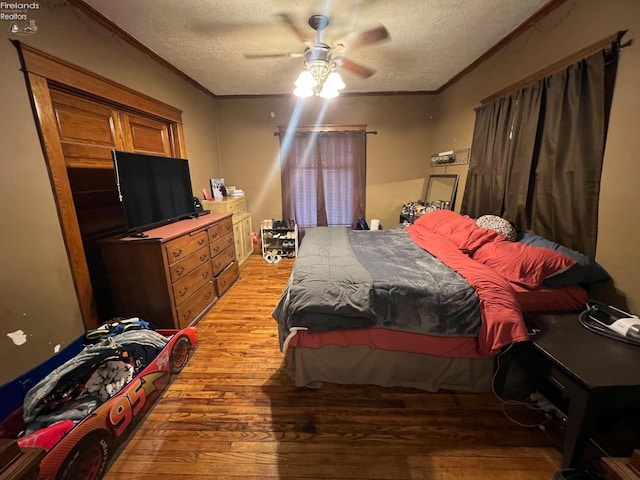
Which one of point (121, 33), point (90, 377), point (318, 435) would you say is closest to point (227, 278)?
point (90, 377)

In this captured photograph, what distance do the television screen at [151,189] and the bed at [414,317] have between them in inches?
57.0

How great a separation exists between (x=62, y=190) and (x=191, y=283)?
113 cm

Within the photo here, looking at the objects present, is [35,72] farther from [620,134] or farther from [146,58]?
[620,134]

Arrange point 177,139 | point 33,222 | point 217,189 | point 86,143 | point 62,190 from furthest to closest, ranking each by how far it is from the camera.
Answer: point 217,189 → point 177,139 → point 86,143 → point 62,190 → point 33,222

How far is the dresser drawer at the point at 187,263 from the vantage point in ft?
7.15

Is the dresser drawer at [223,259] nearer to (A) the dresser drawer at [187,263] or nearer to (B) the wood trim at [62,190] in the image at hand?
(A) the dresser drawer at [187,263]

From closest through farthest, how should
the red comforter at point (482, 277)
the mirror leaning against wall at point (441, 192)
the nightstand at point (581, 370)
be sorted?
the nightstand at point (581, 370), the red comforter at point (482, 277), the mirror leaning against wall at point (441, 192)

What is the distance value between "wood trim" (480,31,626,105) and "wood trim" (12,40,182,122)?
3.42m

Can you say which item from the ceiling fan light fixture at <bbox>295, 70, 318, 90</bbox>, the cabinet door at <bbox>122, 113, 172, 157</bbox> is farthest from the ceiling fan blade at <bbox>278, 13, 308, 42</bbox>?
the cabinet door at <bbox>122, 113, 172, 157</bbox>

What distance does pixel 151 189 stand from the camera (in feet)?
7.64

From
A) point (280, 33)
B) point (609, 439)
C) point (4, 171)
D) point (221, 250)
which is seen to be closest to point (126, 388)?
point (4, 171)

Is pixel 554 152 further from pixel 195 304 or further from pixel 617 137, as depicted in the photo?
pixel 195 304

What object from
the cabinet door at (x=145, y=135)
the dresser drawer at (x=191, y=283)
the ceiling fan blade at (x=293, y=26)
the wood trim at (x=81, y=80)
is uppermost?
the ceiling fan blade at (x=293, y=26)

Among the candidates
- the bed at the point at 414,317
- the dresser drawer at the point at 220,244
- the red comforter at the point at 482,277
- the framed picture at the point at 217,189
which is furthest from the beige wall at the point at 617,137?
the framed picture at the point at 217,189
